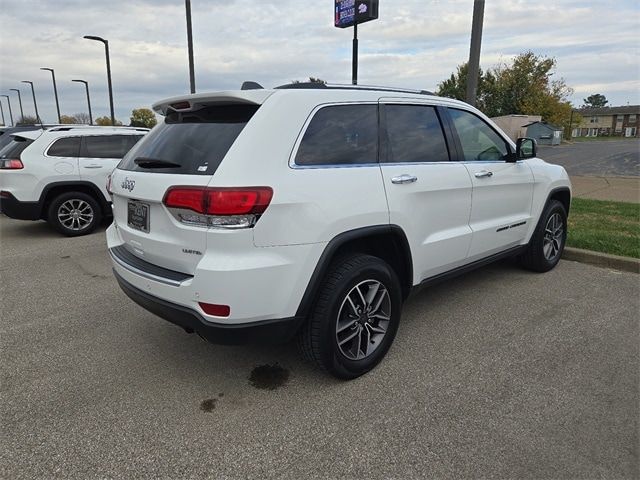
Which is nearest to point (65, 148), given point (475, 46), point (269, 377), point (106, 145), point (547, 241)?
point (106, 145)

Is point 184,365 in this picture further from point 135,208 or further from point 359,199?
point 359,199

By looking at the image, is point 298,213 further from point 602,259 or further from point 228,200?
point 602,259

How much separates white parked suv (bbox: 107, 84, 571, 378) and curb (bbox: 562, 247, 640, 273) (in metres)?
2.51

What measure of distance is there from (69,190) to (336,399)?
649cm

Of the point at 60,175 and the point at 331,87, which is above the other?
the point at 331,87

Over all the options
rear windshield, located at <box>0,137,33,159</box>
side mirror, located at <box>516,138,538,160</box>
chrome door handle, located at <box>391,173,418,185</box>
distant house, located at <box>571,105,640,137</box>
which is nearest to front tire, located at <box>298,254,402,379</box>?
chrome door handle, located at <box>391,173,418,185</box>

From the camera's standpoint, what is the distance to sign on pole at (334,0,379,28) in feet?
31.0

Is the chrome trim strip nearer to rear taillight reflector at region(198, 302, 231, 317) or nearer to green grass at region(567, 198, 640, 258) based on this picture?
rear taillight reflector at region(198, 302, 231, 317)

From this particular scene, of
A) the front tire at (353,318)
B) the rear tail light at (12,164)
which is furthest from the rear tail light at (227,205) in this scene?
the rear tail light at (12,164)

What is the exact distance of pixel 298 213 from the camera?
8.13 ft

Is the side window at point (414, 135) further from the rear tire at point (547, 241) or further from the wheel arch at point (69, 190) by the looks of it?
the wheel arch at point (69, 190)

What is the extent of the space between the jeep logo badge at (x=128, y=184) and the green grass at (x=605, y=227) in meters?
5.14

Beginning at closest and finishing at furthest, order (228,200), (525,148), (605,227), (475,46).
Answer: (228,200)
(525,148)
(605,227)
(475,46)

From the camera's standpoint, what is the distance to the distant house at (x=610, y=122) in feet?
316
